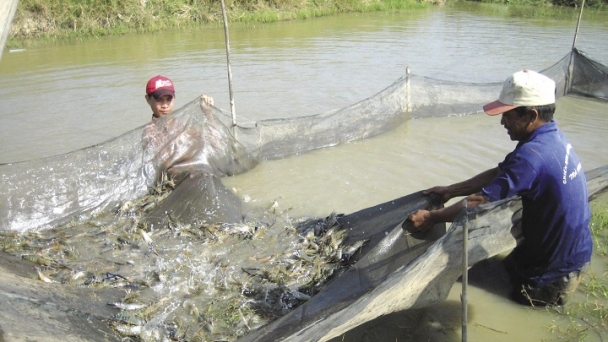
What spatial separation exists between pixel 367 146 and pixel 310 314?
4.09m

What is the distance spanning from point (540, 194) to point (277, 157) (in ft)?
12.0

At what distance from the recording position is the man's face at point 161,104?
5117 mm

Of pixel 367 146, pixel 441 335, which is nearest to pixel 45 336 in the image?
pixel 441 335

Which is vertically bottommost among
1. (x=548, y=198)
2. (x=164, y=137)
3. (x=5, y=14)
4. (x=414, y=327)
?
(x=414, y=327)

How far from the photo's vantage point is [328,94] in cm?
929

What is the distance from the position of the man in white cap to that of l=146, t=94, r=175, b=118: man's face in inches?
114

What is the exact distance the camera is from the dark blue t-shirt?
2.87 meters

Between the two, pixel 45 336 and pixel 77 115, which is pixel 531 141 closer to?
pixel 45 336

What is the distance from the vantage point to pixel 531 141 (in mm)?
2908

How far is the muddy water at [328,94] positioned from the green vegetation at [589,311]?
0.32 ft

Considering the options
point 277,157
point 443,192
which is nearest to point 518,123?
point 443,192

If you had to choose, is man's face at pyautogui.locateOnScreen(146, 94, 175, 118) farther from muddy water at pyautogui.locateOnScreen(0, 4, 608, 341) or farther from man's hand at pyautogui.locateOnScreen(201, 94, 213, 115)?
muddy water at pyautogui.locateOnScreen(0, 4, 608, 341)

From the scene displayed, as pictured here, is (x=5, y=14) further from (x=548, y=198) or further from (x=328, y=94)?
(x=328, y=94)

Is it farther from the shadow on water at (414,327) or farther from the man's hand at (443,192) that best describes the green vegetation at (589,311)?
the man's hand at (443,192)
